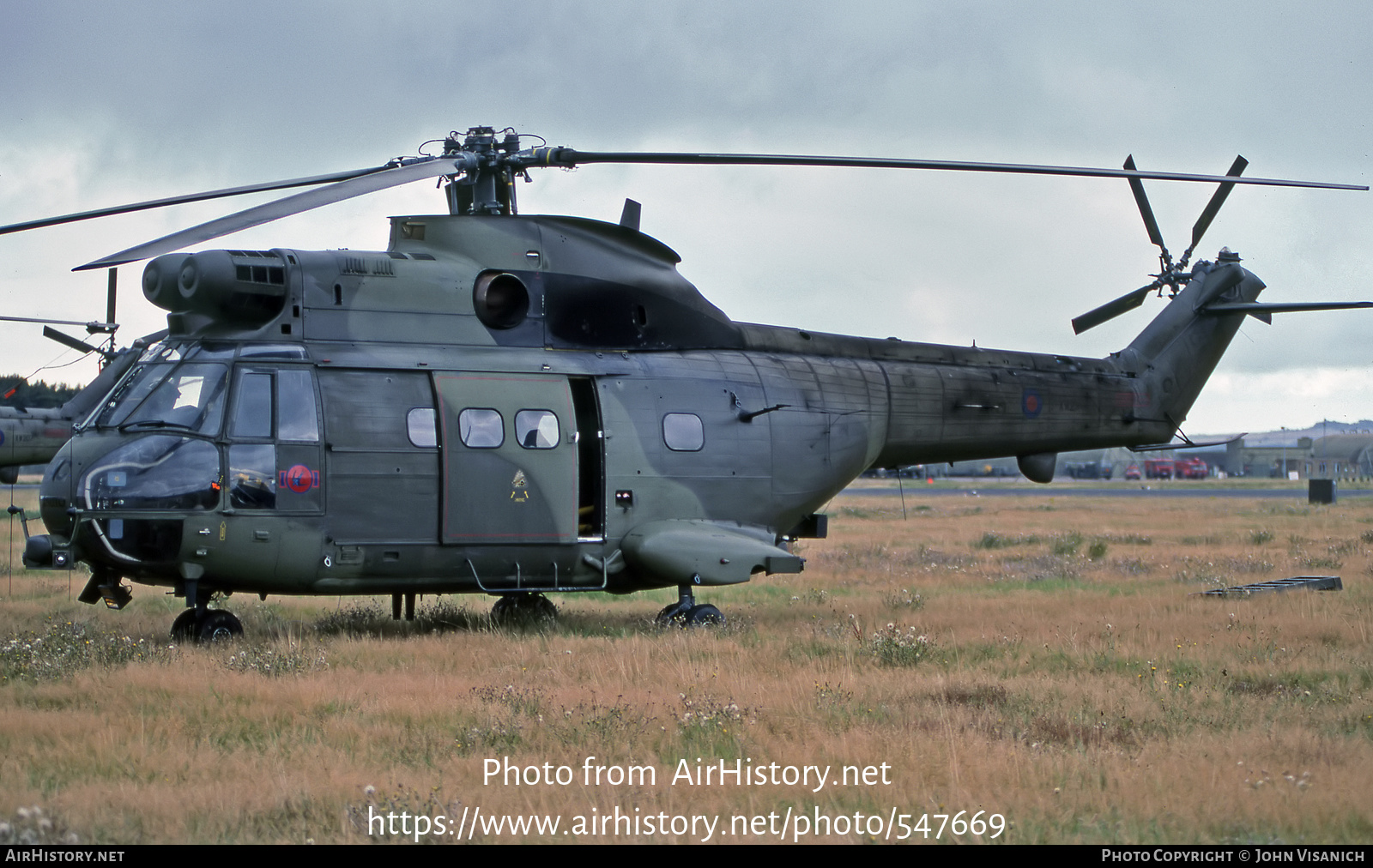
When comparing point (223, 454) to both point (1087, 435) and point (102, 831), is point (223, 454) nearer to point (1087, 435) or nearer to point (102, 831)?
point (102, 831)

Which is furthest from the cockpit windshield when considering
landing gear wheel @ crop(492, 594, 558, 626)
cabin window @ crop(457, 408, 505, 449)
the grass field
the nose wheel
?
landing gear wheel @ crop(492, 594, 558, 626)

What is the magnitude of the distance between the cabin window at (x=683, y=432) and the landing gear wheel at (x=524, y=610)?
2624 mm

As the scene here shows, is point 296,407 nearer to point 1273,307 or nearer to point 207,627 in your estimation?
point 207,627

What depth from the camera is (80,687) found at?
10.4 metres

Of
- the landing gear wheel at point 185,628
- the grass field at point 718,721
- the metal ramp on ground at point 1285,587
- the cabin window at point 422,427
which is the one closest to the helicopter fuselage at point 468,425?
the cabin window at point 422,427

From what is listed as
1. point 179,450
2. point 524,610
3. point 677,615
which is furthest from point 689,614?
point 179,450

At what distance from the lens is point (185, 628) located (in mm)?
13523

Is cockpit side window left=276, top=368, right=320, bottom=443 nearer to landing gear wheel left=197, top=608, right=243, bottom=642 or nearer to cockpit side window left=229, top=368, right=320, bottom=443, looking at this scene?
cockpit side window left=229, top=368, right=320, bottom=443

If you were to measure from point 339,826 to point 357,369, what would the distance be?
7.38 metres

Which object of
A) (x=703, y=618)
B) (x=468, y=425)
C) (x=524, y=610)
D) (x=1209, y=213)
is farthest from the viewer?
(x=1209, y=213)

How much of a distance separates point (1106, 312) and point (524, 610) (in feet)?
35.1

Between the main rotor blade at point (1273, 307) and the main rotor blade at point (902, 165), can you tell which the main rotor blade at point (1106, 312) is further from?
the main rotor blade at point (902, 165)

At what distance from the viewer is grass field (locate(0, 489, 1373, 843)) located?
699 centimetres

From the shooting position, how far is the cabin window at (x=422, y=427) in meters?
13.6
